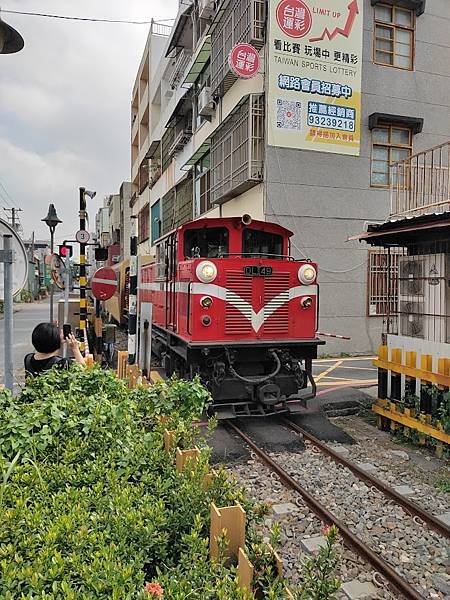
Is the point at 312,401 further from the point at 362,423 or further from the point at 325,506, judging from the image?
the point at 325,506

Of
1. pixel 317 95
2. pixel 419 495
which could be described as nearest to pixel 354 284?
pixel 317 95

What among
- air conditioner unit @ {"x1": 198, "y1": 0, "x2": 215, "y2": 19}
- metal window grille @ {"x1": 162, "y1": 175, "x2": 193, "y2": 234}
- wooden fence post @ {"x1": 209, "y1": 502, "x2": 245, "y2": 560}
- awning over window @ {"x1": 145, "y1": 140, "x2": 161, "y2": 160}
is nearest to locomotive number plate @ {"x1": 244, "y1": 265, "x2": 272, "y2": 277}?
wooden fence post @ {"x1": 209, "y1": 502, "x2": 245, "y2": 560}

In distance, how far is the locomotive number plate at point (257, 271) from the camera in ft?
24.1

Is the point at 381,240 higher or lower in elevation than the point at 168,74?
lower

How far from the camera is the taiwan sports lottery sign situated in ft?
41.5

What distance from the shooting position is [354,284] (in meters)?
13.8

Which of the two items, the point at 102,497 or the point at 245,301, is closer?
the point at 102,497

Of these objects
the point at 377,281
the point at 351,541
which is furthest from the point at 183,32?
the point at 351,541

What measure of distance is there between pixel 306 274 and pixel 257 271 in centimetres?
89

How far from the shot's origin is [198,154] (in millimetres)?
19406

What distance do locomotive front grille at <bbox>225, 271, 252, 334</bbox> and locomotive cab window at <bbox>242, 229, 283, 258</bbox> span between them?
569mm

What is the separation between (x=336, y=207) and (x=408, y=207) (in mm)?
5592

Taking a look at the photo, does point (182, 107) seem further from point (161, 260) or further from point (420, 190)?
point (420, 190)

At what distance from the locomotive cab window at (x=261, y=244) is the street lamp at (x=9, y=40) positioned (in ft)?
15.4
